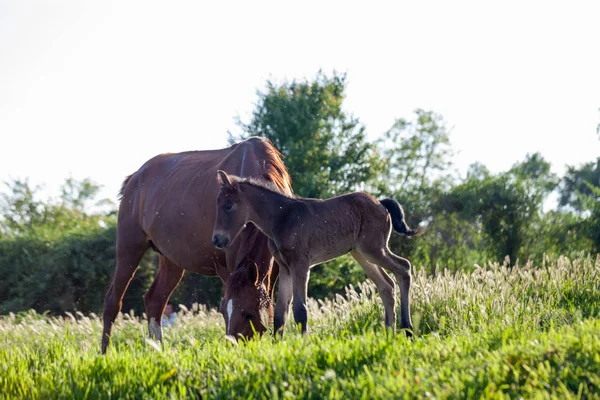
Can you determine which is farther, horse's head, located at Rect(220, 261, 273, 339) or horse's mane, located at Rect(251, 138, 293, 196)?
horse's mane, located at Rect(251, 138, 293, 196)

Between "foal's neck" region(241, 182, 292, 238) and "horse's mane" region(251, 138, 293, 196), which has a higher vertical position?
"horse's mane" region(251, 138, 293, 196)

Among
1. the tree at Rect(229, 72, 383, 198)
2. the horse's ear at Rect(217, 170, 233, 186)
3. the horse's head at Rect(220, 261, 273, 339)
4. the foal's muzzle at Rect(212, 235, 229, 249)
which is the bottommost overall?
the horse's head at Rect(220, 261, 273, 339)

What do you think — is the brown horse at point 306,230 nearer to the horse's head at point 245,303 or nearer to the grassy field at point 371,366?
the horse's head at point 245,303

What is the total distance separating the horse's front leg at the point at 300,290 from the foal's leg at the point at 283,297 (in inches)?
12.1

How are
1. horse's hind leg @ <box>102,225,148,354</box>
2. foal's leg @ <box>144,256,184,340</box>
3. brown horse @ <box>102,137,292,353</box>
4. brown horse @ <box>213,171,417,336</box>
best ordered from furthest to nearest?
foal's leg @ <box>144,256,184,340</box>
horse's hind leg @ <box>102,225,148,354</box>
brown horse @ <box>102,137,292,353</box>
brown horse @ <box>213,171,417,336</box>

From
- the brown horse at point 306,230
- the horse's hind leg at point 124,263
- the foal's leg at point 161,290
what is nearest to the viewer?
the brown horse at point 306,230

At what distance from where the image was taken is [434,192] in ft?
62.8

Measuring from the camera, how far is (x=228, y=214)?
24.0 ft

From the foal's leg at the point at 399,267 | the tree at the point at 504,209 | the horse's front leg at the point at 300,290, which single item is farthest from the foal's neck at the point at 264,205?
the tree at the point at 504,209

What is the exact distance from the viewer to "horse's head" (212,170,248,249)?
723 centimetres

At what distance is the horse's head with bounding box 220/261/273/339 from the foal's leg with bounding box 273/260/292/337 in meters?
0.25

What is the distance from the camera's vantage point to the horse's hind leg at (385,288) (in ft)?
24.6

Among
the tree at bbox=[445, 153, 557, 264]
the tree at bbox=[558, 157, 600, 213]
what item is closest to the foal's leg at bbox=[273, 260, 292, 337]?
the tree at bbox=[445, 153, 557, 264]

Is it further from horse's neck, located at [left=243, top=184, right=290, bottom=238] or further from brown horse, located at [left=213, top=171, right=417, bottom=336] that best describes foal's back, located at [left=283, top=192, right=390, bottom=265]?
horse's neck, located at [left=243, top=184, right=290, bottom=238]
